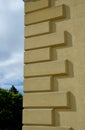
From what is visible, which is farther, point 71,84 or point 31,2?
point 31,2

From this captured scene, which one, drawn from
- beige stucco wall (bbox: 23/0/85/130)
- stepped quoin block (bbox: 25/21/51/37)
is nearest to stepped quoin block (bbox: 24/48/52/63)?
beige stucco wall (bbox: 23/0/85/130)

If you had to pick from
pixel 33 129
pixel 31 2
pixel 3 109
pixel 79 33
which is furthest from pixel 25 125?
pixel 3 109

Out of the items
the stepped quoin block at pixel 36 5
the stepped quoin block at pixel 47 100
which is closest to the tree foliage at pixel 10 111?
the stepped quoin block at pixel 36 5

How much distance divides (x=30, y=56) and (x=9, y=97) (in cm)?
3717

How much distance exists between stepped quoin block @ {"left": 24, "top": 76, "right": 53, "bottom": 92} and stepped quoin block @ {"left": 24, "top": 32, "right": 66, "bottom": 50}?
568 mm

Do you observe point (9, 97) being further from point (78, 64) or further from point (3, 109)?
point (78, 64)

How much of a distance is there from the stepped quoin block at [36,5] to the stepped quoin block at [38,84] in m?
1.29

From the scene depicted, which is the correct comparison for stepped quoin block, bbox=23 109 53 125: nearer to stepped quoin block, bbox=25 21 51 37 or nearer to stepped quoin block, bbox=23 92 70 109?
stepped quoin block, bbox=23 92 70 109

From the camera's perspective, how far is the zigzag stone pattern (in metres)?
5.11

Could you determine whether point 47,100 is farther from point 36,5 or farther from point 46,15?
point 36,5

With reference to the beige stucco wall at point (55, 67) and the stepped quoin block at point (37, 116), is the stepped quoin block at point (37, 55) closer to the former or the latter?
the beige stucco wall at point (55, 67)

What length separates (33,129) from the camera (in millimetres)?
5273

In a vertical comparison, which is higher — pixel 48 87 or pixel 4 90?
pixel 4 90

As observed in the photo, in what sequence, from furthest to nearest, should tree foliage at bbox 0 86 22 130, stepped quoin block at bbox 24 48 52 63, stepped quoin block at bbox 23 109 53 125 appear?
tree foliage at bbox 0 86 22 130
stepped quoin block at bbox 24 48 52 63
stepped quoin block at bbox 23 109 53 125
